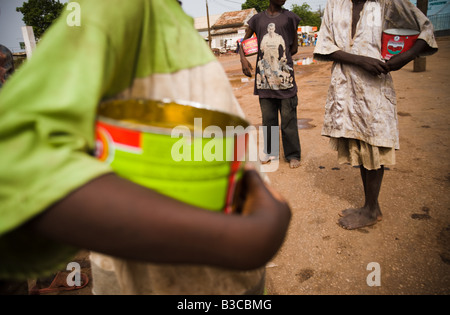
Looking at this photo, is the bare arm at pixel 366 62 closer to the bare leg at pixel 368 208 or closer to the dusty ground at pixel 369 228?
the bare leg at pixel 368 208

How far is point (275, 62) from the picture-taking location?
410cm

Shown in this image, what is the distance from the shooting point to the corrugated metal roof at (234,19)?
53000 mm

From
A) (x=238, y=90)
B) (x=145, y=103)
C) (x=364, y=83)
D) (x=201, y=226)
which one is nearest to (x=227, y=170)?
(x=201, y=226)

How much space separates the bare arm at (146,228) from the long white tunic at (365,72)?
238 cm

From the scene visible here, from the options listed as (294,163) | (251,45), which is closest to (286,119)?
(294,163)

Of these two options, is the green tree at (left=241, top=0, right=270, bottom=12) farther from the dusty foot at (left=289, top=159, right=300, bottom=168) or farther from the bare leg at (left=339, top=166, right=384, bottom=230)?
the bare leg at (left=339, top=166, right=384, bottom=230)

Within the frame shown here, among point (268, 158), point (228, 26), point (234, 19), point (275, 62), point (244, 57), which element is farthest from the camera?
point (228, 26)

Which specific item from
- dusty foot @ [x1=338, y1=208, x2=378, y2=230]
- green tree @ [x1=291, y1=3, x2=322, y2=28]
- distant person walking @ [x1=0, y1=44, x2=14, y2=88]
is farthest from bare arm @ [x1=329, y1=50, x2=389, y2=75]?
green tree @ [x1=291, y1=3, x2=322, y2=28]

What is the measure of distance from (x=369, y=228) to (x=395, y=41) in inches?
64.5

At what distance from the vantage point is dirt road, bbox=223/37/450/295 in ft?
7.42

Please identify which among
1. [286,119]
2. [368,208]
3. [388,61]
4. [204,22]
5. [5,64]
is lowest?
[368,208]

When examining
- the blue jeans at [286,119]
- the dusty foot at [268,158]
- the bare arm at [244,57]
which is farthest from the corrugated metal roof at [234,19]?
the dusty foot at [268,158]

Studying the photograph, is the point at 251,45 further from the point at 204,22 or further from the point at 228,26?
the point at 204,22
